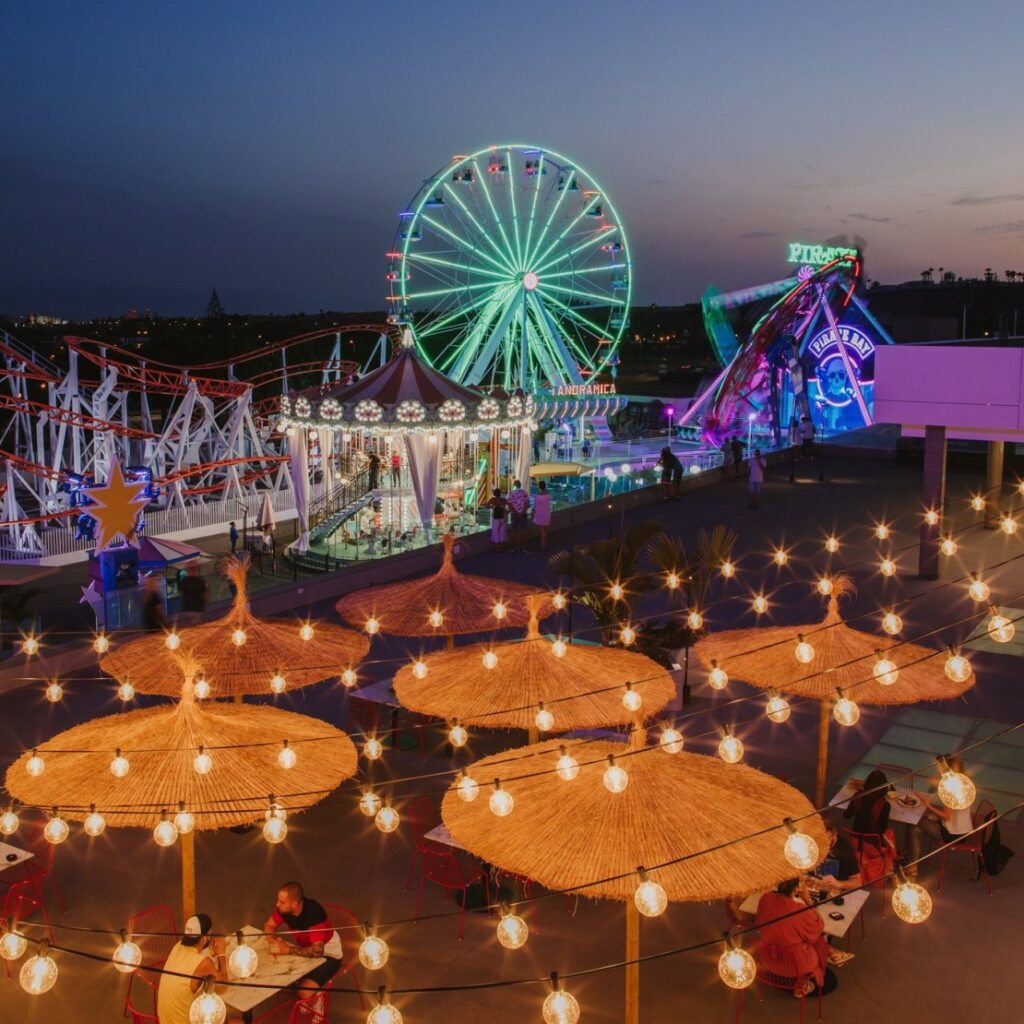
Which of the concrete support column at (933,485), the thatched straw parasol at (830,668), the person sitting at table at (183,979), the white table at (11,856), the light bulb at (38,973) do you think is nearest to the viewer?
the light bulb at (38,973)

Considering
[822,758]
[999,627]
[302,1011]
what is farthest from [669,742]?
[822,758]

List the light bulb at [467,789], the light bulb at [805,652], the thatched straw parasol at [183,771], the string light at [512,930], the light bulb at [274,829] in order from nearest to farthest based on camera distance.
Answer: the string light at [512,930] < the light bulb at [467,789] < the light bulb at [274,829] < the thatched straw parasol at [183,771] < the light bulb at [805,652]

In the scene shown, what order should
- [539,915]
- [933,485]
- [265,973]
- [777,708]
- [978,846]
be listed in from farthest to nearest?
1. [933,485]
2. [777,708]
3. [978,846]
4. [539,915]
5. [265,973]

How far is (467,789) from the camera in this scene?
649cm

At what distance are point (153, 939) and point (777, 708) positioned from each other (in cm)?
486

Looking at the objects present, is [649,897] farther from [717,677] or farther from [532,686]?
[717,677]

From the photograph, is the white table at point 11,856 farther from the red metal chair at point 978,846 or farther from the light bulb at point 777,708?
the red metal chair at point 978,846

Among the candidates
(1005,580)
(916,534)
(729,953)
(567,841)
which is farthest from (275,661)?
(916,534)

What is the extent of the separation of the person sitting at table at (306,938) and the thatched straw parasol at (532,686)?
198 cm

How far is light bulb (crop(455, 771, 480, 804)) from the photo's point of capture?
255 inches

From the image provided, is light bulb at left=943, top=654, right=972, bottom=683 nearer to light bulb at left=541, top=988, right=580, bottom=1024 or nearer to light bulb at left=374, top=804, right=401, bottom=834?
light bulb at left=541, top=988, right=580, bottom=1024

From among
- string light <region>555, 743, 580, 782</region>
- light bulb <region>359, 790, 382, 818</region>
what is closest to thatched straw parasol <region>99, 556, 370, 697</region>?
light bulb <region>359, 790, 382, 818</region>

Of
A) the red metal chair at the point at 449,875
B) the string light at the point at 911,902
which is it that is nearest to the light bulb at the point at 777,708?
the string light at the point at 911,902

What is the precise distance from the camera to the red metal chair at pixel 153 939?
656 centimetres
